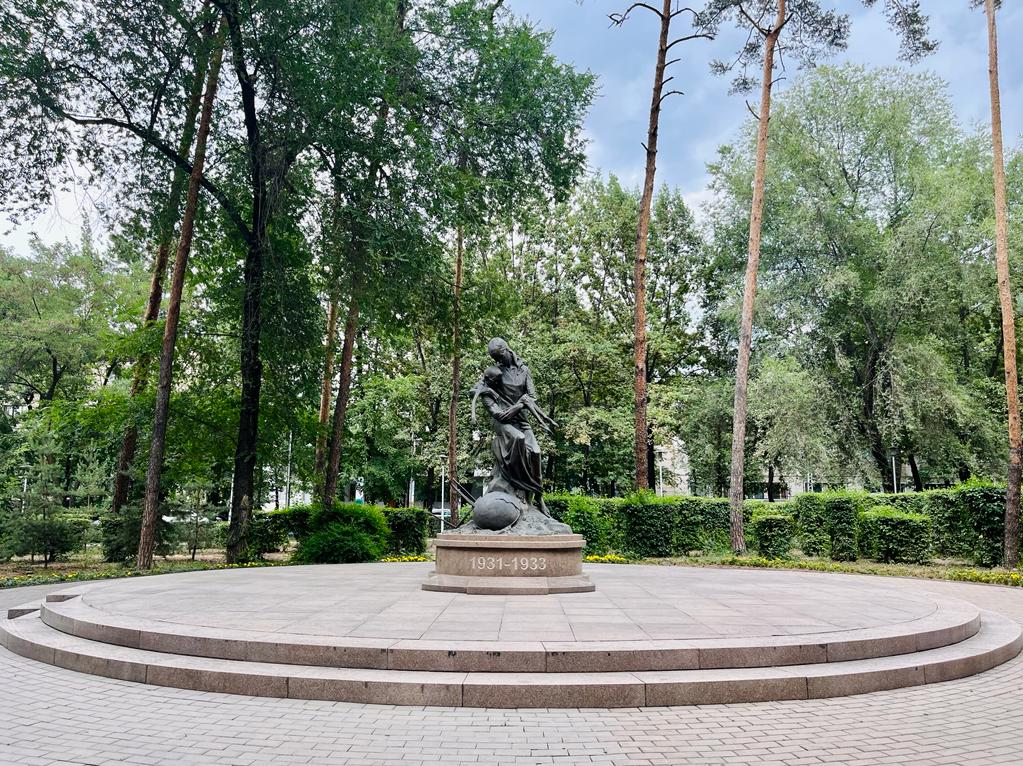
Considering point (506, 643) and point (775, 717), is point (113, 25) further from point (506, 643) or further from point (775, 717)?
point (775, 717)

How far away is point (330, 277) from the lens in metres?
17.9

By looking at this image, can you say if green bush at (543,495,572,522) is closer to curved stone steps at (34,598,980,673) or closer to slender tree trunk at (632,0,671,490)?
slender tree trunk at (632,0,671,490)

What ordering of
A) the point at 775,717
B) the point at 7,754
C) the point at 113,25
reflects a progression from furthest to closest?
1. the point at 113,25
2. the point at 775,717
3. the point at 7,754

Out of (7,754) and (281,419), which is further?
(281,419)

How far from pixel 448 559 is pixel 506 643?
4.35 meters

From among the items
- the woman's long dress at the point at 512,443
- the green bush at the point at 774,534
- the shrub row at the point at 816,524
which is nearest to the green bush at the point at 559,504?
the shrub row at the point at 816,524

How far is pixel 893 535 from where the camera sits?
18.1m

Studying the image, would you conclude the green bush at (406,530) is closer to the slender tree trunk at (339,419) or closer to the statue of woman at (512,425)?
the slender tree trunk at (339,419)

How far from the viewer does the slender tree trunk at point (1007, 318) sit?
1609 centimetres

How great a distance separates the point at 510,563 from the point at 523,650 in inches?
166

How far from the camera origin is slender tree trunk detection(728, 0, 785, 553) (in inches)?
755

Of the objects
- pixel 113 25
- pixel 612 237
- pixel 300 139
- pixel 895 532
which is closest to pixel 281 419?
pixel 300 139

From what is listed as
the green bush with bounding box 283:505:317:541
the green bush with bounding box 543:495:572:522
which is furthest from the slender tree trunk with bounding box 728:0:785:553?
the green bush with bounding box 283:505:317:541

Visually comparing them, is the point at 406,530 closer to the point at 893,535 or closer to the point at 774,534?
the point at 774,534
